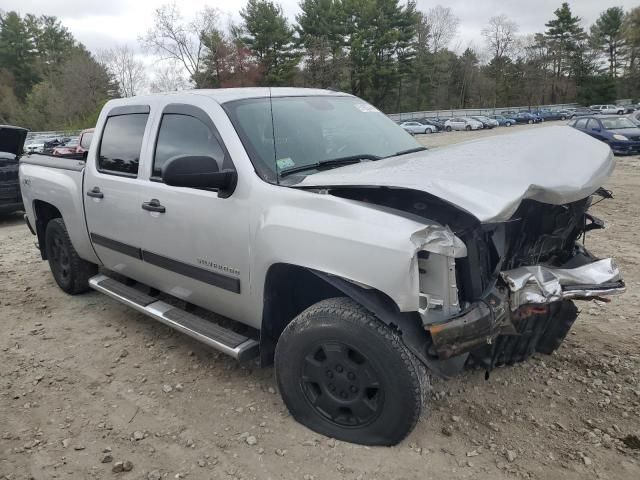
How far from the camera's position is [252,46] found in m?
54.0

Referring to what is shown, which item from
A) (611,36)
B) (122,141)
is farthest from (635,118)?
(611,36)

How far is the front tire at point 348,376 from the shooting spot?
2.48 meters

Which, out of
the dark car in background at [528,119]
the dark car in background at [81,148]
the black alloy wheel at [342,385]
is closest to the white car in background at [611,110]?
the dark car in background at [528,119]

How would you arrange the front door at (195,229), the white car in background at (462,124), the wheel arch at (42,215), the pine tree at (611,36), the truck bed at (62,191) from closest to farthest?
the front door at (195,229) < the truck bed at (62,191) < the wheel arch at (42,215) < the white car in background at (462,124) < the pine tree at (611,36)

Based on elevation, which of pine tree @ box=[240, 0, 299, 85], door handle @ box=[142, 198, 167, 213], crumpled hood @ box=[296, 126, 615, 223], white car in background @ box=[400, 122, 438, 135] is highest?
pine tree @ box=[240, 0, 299, 85]

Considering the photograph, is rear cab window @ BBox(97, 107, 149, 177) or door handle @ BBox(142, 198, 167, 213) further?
rear cab window @ BBox(97, 107, 149, 177)

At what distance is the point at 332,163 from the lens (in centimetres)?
322

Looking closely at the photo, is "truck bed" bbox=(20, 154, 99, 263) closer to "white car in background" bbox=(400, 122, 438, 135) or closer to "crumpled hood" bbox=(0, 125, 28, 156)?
"crumpled hood" bbox=(0, 125, 28, 156)

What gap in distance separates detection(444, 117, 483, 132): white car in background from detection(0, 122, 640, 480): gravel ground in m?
46.4

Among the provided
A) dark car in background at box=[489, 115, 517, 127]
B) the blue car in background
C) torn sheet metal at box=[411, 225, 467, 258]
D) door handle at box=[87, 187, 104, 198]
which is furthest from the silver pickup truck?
dark car in background at box=[489, 115, 517, 127]

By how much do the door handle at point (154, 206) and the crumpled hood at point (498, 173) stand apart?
1201mm

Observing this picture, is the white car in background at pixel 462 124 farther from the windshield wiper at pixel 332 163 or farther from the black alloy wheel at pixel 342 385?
the black alloy wheel at pixel 342 385

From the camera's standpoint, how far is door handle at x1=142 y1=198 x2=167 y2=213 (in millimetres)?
3449

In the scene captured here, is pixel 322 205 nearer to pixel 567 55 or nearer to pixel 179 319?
pixel 179 319
